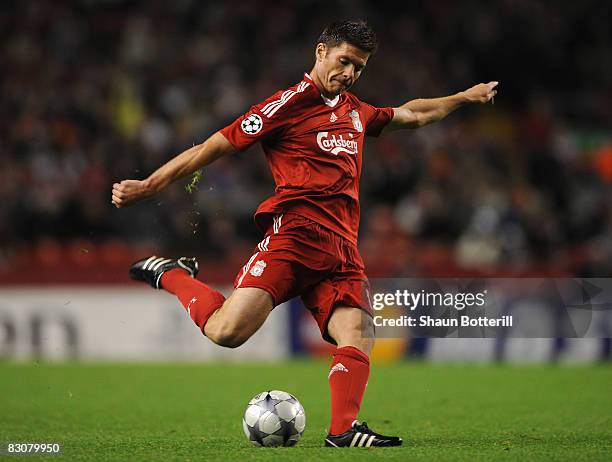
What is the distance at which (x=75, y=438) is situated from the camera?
6246mm

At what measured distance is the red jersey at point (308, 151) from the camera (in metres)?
5.76

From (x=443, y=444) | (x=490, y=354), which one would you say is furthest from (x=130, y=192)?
(x=490, y=354)

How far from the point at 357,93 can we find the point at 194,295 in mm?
9190

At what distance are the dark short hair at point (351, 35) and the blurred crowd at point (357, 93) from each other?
18.1 feet

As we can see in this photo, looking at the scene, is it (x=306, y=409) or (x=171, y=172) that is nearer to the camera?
(x=171, y=172)

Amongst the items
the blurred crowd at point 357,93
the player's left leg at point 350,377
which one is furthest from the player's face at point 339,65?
the blurred crowd at point 357,93

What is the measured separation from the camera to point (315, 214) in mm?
5855

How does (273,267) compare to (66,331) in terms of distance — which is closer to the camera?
(273,267)

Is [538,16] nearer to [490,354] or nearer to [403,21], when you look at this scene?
[403,21]

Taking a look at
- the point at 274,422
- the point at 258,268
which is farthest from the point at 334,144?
the point at 274,422

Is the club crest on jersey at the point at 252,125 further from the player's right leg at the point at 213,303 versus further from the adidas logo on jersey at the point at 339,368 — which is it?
the adidas logo on jersey at the point at 339,368

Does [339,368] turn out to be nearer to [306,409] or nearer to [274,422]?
[274,422]

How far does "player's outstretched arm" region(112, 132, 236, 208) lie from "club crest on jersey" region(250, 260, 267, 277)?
1.99ft

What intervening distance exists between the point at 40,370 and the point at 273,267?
6.59 m
